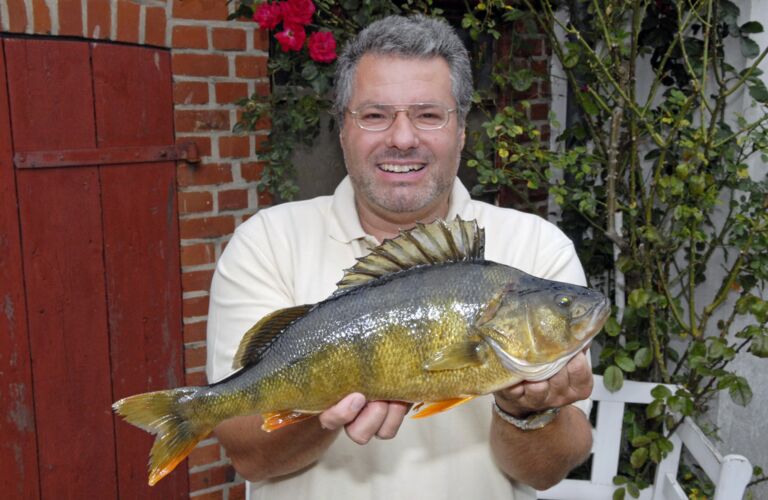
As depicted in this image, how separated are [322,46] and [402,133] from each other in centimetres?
153

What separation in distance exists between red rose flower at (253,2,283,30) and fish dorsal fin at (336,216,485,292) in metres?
2.09

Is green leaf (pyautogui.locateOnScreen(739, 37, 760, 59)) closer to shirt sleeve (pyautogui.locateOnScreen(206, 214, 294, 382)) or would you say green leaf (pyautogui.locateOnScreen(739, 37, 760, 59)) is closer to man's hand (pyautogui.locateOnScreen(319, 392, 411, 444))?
shirt sleeve (pyautogui.locateOnScreen(206, 214, 294, 382))

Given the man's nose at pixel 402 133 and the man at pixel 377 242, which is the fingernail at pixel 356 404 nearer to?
the man at pixel 377 242

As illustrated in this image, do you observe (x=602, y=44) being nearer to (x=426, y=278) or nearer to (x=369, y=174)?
(x=369, y=174)

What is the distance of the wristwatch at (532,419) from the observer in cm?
214

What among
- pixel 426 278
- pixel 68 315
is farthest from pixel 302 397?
pixel 68 315

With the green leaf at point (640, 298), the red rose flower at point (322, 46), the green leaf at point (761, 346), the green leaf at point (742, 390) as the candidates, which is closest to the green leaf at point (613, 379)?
the green leaf at point (640, 298)

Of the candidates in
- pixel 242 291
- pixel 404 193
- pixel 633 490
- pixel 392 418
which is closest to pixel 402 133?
pixel 404 193

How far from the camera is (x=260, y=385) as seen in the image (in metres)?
1.96

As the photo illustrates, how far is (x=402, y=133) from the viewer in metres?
2.47

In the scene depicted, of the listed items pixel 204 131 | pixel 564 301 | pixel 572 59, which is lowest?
pixel 564 301

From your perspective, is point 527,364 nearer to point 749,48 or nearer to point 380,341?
point 380,341

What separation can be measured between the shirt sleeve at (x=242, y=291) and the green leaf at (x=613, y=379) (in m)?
1.76

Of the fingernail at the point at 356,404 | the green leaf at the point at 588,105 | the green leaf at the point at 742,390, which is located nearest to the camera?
the fingernail at the point at 356,404
